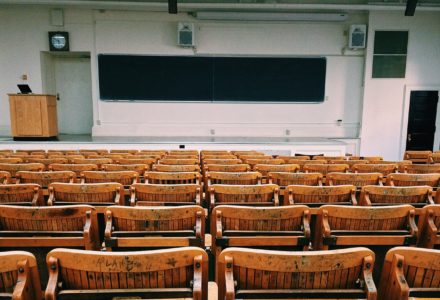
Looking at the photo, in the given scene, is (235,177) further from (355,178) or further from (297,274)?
(297,274)

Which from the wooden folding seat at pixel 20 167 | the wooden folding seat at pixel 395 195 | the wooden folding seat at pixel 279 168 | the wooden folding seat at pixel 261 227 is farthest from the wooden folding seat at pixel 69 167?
Answer: the wooden folding seat at pixel 395 195

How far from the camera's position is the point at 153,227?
2.01 m

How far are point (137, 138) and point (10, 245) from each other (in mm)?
7556

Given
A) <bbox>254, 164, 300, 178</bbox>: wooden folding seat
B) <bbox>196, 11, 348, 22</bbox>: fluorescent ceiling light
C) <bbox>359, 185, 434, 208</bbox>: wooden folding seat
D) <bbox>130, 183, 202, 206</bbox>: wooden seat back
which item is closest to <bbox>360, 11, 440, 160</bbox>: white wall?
<bbox>196, 11, 348, 22</bbox>: fluorescent ceiling light

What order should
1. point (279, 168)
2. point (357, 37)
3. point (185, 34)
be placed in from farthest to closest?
point (357, 37), point (185, 34), point (279, 168)

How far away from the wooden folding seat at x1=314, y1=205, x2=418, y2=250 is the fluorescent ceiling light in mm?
8028

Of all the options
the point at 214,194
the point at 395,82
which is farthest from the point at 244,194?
the point at 395,82

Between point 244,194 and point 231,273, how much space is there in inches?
50.7

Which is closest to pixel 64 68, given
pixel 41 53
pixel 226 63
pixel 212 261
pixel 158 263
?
pixel 41 53

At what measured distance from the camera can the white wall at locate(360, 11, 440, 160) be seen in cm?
924

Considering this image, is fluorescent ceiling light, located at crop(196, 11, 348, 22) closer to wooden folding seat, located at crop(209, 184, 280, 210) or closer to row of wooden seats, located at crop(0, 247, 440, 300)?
wooden folding seat, located at crop(209, 184, 280, 210)

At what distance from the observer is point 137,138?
30.6ft

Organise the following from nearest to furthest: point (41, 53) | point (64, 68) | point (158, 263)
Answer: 1. point (158, 263)
2. point (41, 53)
3. point (64, 68)

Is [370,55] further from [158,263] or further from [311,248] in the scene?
[158,263]
